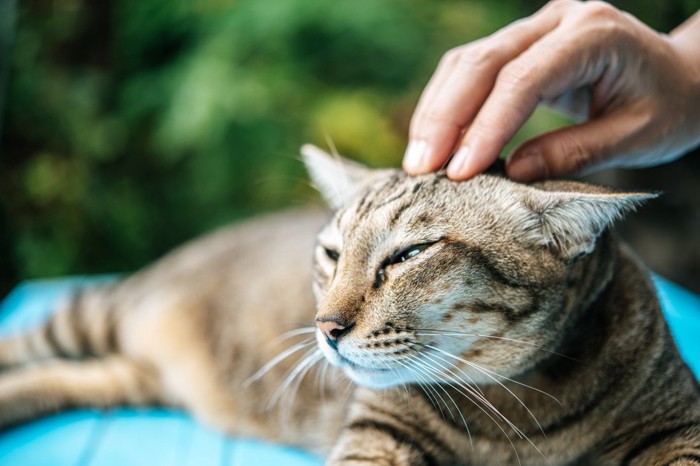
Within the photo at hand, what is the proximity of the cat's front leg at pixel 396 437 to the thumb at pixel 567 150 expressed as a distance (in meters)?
0.48

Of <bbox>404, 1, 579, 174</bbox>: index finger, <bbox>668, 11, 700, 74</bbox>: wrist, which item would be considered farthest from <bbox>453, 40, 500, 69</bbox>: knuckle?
<bbox>668, 11, 700, 74</bbox>: wrist

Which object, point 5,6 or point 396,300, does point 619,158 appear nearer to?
point 396,300

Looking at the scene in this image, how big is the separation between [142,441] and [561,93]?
126 centimetres

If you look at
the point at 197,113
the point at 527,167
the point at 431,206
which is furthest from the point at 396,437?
the point at 197,113

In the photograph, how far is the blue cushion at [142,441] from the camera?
62.7 inches

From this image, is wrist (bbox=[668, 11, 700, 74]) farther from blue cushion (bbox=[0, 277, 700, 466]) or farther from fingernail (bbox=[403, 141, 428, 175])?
fingernail (bbox=[403, 141, 428, 175])

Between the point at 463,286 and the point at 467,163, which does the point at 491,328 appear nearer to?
the point at 463,286

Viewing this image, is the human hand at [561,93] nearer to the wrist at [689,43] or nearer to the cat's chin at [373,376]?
the wrist at [689,43]

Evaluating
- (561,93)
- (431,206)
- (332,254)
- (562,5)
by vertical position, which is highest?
(562,5)

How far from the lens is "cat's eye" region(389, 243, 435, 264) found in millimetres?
1182

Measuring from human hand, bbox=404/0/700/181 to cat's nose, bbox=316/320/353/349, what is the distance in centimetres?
35

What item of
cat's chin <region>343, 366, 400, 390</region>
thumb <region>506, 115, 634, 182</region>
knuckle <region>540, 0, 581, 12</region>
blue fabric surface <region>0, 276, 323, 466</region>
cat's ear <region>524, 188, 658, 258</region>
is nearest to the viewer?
cat's ear <region>524, 188, 658, 258</region>

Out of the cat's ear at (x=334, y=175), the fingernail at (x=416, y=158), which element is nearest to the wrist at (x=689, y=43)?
the fingernail at (x=416, y=158)

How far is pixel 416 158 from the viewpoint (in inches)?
51.3
